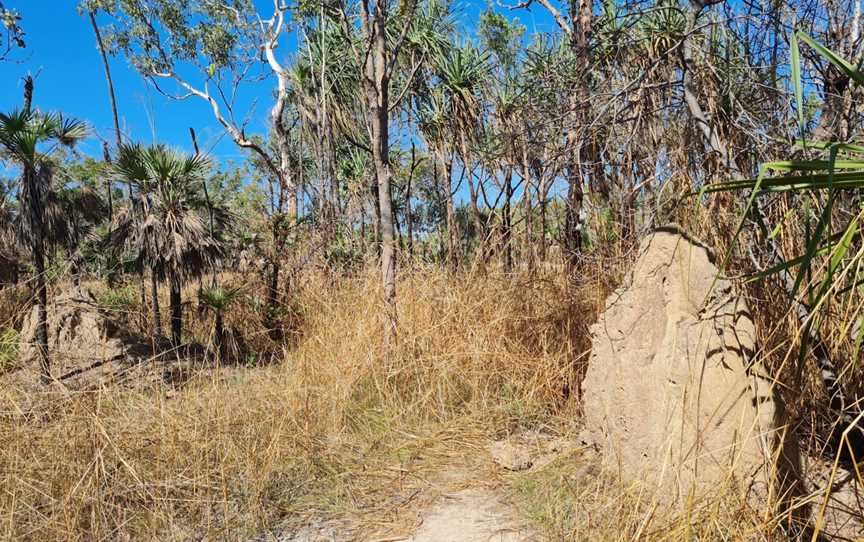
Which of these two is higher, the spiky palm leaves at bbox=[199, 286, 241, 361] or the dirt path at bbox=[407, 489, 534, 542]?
the spiky palm leaves at bbox=[199, 286, 241, 361]

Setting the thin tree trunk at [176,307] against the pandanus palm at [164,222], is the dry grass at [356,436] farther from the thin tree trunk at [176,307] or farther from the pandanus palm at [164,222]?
the thin tree trunk at [176,307]

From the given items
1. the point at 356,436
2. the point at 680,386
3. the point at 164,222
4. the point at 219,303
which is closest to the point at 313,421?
the point at 356,436

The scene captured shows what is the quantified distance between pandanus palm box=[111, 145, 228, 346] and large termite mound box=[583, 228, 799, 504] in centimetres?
761

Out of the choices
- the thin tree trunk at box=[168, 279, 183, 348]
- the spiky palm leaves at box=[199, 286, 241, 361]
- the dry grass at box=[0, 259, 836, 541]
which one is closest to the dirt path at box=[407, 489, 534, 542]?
the dry grass at box=[0, 259, 836, 541]

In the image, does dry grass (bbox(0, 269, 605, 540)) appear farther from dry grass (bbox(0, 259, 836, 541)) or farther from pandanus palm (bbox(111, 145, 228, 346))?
pandanus palm (bbox(111, 145, 228, 346))

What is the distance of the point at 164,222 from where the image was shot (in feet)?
30.5

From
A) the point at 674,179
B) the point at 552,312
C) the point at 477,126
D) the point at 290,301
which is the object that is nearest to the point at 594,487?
the point at 674,179

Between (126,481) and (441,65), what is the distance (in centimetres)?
1236

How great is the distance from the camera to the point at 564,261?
17.8 feet

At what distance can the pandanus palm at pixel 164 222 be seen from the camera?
9266 mm

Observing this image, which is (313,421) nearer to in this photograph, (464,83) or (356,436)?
(356,436)

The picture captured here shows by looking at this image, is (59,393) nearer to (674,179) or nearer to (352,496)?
(352,496)

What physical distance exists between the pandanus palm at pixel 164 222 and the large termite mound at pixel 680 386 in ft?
25.0

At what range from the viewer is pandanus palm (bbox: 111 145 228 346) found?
927 cm
